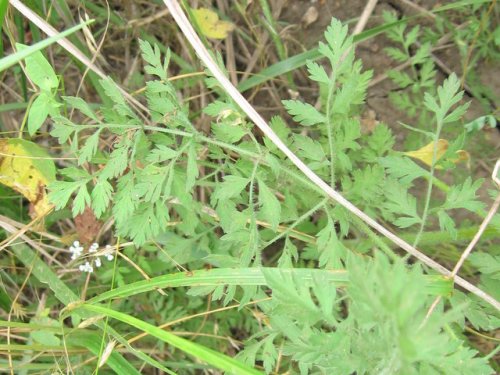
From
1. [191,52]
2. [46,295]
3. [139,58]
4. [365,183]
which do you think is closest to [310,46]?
[191,52]

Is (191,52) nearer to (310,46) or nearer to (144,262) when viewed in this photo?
A: (310,46)

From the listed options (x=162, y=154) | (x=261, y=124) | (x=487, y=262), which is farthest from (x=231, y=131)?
(x=487, y=262)

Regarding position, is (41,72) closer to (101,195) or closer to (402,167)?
(101,195)

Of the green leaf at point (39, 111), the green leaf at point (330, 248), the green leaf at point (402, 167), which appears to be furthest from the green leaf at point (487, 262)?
the green leaf at point (39, 111)

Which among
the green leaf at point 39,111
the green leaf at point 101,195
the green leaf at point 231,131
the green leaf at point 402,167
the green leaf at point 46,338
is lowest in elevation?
the green leaf at point 46,338

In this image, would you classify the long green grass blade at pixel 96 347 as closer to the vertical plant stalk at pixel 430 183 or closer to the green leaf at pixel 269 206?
the green leaf at pixel 269 206
